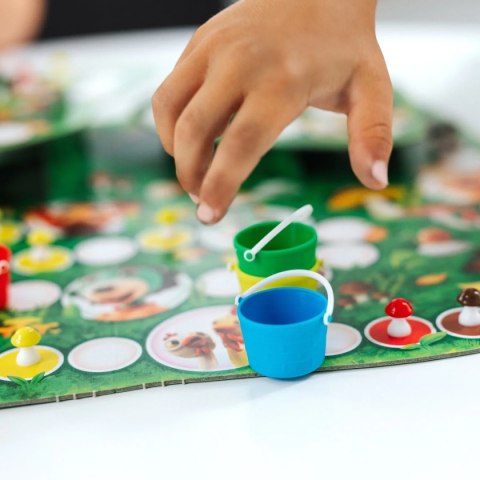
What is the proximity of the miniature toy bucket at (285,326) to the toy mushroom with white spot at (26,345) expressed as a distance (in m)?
0.16

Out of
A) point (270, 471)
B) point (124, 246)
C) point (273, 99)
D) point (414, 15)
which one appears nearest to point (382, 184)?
point (273, 99)

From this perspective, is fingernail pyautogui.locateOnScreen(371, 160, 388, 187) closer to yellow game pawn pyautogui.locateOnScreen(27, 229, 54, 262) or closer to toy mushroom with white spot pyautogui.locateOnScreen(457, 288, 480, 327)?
toy mushroom with white spot pyautogui.locateOnScreen(457, 288, 480, 327)

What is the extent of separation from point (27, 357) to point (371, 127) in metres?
0.32

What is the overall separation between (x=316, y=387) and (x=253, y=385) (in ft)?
0.15

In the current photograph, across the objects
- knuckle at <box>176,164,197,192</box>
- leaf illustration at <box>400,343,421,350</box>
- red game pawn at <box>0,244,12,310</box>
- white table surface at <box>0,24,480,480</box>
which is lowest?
white table surface at <box>0,24,480,480</box>

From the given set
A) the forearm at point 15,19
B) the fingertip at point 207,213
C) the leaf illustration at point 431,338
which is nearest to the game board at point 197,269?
the leaf illustration at point 431,338

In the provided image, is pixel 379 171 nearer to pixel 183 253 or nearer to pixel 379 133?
pixel 379 133

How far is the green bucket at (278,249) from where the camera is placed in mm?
621

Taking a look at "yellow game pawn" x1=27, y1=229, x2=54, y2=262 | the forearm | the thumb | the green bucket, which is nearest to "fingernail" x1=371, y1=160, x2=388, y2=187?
the thumb

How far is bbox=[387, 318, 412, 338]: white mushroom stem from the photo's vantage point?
1.98 ft

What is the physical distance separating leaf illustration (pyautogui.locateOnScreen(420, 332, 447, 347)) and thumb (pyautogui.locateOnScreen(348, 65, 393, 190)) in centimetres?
13

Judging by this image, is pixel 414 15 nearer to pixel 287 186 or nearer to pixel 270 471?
pixel 287 186

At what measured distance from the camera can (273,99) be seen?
52 centimetres

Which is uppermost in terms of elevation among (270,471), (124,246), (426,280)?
(124,246)
